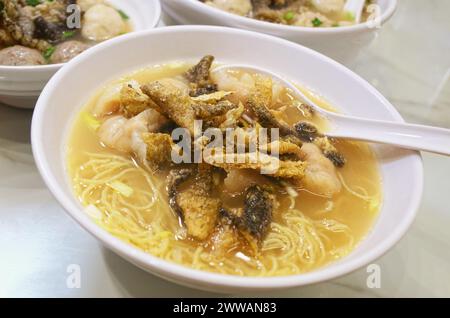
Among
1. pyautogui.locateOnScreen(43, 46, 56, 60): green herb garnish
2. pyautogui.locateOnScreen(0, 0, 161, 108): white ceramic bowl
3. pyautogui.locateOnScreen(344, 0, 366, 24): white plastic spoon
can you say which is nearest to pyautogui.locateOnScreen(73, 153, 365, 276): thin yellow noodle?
pyautogui.locateOnScreen(0, 0, 161, 108): white ceramic bowl

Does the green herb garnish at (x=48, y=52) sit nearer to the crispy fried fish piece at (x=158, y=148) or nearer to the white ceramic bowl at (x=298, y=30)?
the white ceramic bowl at (x=298, y=30)

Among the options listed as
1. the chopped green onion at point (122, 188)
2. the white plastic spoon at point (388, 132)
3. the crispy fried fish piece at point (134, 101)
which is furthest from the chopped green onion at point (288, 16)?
the chopped green onion at point (122, 188)

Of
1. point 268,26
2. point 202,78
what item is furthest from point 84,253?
point 268,26

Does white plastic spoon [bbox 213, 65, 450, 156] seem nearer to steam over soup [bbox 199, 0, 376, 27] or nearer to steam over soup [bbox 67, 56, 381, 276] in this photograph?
steam over soup [bbox 67, 56, 381, 276]

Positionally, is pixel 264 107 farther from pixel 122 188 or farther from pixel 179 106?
pixel 122 188
